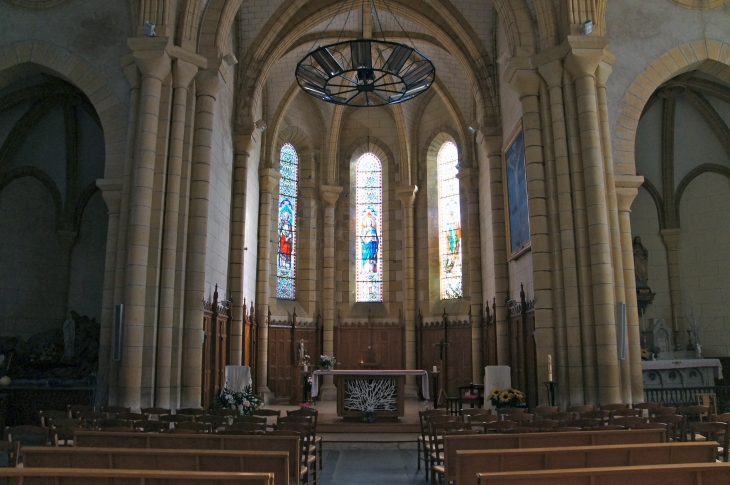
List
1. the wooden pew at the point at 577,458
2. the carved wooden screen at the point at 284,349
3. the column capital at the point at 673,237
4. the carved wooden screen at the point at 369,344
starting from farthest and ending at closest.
A: the carved wooden screen at the point at 369,344 → the carved wooden screen at the point at 284,349 → the column capital at the point at 673,237 → the wooden pew at the point at 577,458

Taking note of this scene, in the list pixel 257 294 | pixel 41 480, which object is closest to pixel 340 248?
pixel 257 294

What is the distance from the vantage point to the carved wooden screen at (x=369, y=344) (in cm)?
2291

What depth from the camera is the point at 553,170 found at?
1297 cm

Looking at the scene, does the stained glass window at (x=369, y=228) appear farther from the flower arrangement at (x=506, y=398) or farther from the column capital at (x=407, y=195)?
Result: the flower arrangement at (x=506, y=398)

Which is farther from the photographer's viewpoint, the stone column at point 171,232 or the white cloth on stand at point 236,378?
the white cloth on stand at point 236,378

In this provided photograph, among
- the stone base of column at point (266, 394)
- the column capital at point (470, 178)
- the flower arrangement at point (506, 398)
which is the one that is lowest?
the stone base of column at point (266, 394)

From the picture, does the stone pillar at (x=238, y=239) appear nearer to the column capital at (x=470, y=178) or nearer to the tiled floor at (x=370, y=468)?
the tiled floor at (x=370, y=468)

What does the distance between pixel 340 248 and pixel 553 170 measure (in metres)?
12.2

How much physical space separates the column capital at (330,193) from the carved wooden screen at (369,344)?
4653 mm

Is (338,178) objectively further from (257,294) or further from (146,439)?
(146,439)

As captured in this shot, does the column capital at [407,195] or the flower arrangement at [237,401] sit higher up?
the column capital at [407,195]

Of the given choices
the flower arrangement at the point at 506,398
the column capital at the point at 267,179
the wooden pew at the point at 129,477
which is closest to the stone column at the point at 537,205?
the flower arrangement at the point at 506,398

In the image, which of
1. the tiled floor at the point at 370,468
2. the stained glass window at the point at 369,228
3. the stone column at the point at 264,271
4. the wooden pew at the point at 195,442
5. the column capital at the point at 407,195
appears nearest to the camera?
the wooden pew at the point at 195,442

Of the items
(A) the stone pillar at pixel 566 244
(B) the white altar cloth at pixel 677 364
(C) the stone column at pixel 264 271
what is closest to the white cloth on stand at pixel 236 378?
(C) the stone column at pixel 264 271
